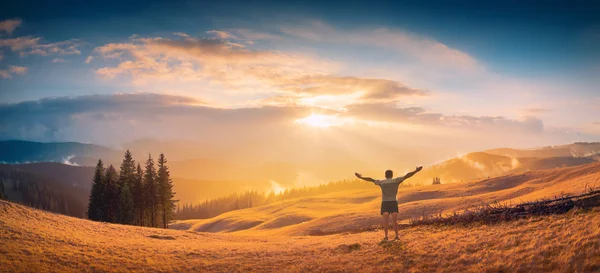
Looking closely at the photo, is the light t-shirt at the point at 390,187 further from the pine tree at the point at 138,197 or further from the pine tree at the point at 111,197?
the pine tree at the point at 111,197

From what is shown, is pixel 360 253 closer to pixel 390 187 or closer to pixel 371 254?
pixel 371 254

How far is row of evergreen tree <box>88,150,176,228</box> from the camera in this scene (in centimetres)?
6775

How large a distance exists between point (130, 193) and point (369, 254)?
61442mm

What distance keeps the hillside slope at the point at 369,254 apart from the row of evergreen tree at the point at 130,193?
44777 mm

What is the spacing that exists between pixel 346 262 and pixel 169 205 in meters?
Result: 61.4

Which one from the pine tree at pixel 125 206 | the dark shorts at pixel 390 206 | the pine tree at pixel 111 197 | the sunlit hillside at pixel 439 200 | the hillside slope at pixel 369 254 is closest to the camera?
the hillside slope at pixel 369 254

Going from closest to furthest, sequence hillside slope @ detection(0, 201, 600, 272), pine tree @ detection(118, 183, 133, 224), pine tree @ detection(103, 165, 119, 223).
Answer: hillside slope @ detection(0, 201, 600, 272) < pine tree @ detection(118, 183, 133, 224) < pine tree @ detection(103, 165, 119, 223)

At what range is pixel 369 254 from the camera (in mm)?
18734

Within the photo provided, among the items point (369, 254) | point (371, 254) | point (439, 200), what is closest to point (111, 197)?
point (439, 200)

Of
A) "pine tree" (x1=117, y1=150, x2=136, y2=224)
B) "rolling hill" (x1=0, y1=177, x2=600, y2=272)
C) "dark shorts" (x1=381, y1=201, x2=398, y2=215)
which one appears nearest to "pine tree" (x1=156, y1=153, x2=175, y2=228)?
"pine tree" (x1=117, y1=150, x2=136, y2=224)

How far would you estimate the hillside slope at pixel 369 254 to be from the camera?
48.0 feet

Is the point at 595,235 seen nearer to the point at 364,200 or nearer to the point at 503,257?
the point at 503,257

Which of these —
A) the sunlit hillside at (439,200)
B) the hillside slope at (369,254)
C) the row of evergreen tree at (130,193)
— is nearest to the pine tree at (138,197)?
the row of evergreen tree at (130,193)

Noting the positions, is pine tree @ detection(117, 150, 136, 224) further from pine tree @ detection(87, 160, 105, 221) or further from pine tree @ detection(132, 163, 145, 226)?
pine tree @ detection(87, 160, 105, 221)
